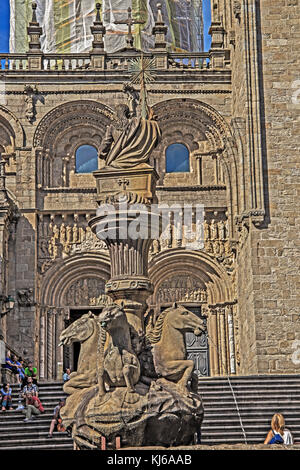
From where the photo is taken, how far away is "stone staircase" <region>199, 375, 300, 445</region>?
1884 centimetres

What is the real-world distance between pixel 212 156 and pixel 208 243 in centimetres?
298

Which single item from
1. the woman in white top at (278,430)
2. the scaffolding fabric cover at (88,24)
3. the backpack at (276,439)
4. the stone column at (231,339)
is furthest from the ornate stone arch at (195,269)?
the backpack at (276,439)

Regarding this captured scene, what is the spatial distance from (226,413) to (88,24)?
779 inches

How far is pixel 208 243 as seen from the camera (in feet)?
99.8

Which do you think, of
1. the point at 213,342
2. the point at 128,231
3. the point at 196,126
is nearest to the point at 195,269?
the point at 213,342

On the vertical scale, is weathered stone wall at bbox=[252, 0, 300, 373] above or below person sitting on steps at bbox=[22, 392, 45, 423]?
above

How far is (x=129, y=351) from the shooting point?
1408 cm

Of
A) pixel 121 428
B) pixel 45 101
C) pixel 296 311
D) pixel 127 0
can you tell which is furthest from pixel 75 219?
pixel 121 428

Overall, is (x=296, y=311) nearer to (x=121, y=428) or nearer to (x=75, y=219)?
(x=75, y=219)

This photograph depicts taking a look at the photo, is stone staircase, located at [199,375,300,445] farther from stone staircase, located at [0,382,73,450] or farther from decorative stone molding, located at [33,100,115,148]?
decorative stone molding, located at [33,100,115,148]

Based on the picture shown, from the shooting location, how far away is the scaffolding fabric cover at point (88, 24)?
35812mm

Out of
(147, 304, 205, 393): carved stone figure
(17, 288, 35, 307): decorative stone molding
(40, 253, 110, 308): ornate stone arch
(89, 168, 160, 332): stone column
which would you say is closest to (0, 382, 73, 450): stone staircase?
(89, 168, 160, 332): stone column

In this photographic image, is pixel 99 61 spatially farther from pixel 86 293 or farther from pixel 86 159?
pixel 86 293

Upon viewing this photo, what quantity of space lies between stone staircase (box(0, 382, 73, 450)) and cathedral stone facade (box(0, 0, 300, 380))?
8141mm
